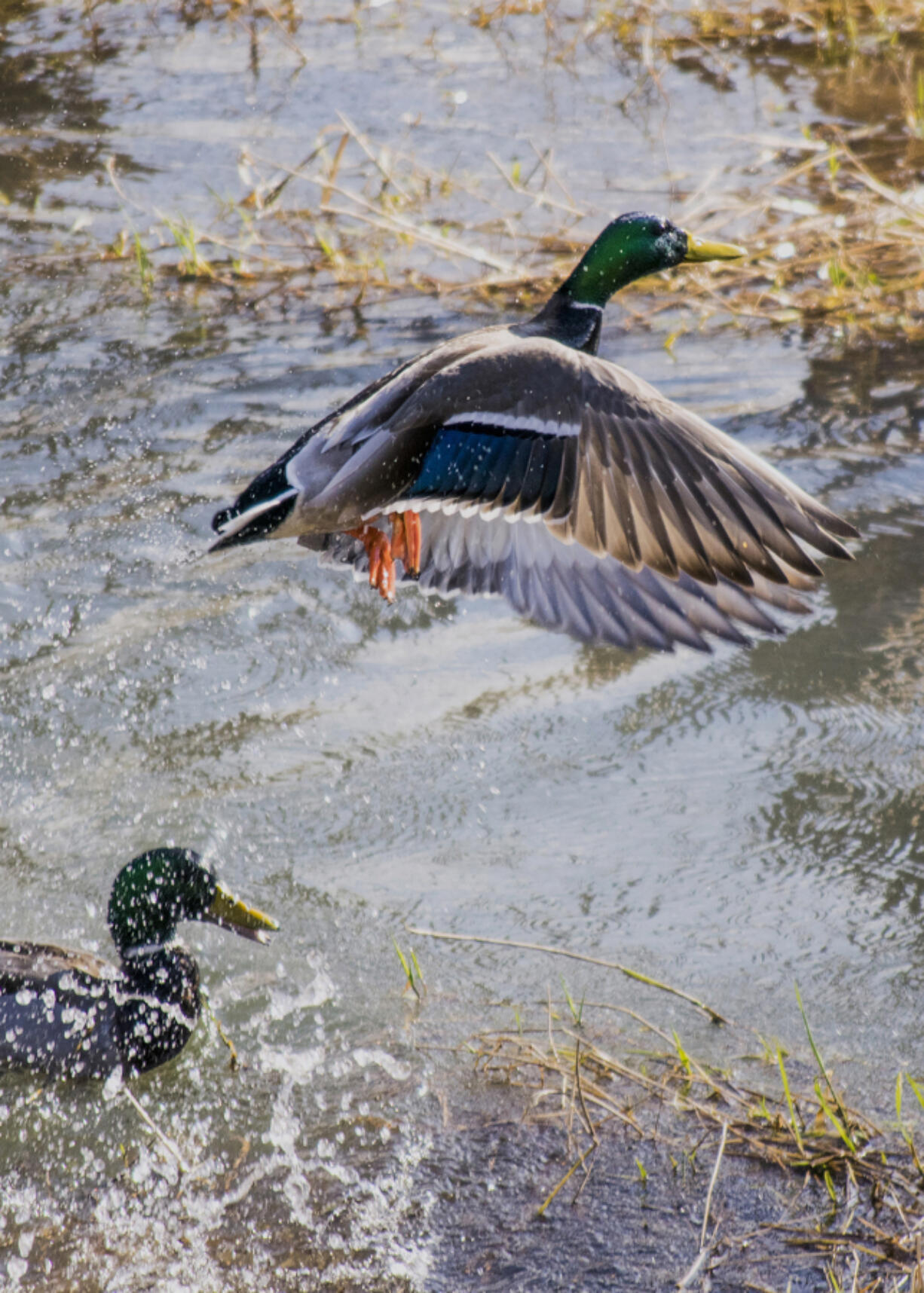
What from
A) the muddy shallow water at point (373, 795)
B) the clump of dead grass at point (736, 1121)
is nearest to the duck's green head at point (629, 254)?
the muddy shallow water at point (373, 795)

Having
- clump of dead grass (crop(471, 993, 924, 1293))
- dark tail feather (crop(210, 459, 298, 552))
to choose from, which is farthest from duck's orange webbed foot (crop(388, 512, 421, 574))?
clump of dead grass (crop(471, 993, 924, 1293))

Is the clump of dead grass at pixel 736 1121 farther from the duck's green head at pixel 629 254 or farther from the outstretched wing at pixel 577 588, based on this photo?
the duck's green head at pixel 629 254

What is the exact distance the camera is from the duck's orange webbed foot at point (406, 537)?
3486mm

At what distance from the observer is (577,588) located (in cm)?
342

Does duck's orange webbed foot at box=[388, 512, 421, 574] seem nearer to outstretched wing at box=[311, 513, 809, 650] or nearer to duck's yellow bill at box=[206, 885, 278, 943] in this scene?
outstretched wing at box=[311, 513, 809, 650]

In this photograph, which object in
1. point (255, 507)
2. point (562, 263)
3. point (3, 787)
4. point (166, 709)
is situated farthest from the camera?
point (562, 263)

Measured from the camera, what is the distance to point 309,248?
6492 mm

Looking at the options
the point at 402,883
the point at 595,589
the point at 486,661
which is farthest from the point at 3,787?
the point at 595,589

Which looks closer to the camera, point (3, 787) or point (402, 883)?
point (402, 883)

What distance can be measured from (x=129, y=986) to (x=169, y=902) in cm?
21

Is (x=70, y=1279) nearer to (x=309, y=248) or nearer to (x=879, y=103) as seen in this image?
(x=309, y=248)

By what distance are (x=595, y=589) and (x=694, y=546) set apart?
2.04 ft

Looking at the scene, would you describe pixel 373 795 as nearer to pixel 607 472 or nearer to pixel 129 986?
pixel 129 986

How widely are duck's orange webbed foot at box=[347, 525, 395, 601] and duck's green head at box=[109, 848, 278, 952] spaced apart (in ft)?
2.53
